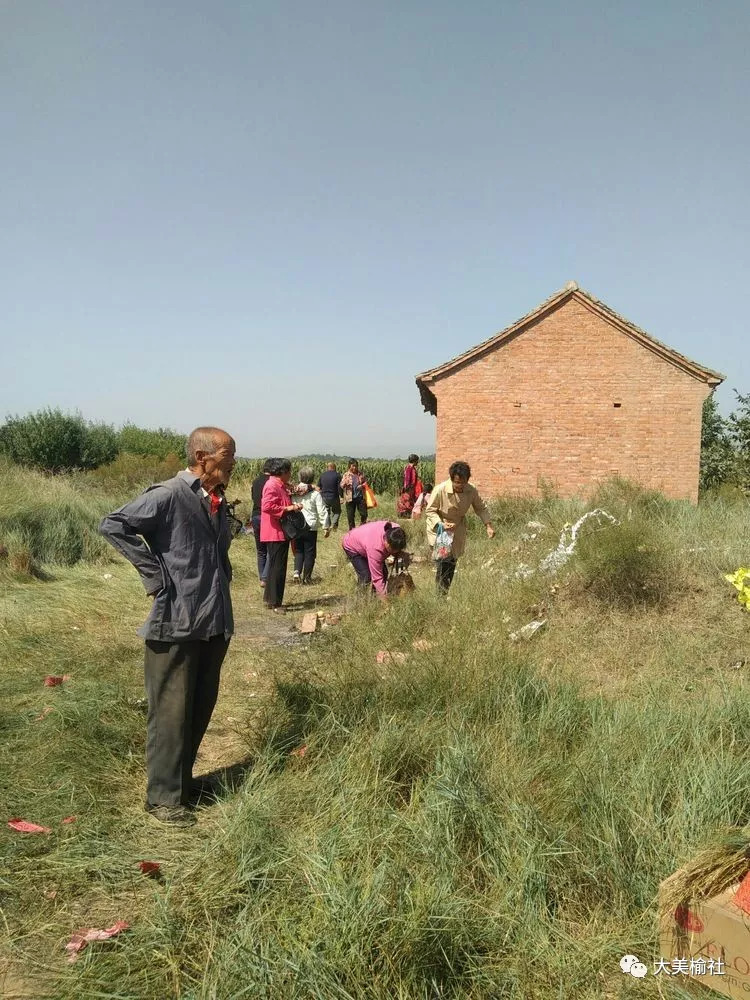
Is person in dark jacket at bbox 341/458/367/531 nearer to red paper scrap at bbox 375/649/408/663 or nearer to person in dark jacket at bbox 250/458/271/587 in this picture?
person in dark jacket at bbox 250/458/271/587

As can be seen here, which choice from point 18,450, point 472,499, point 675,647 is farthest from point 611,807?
point 18,450

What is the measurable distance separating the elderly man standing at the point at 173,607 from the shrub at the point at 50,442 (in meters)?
26.3

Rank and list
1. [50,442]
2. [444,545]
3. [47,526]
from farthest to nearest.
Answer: [50,442], [47,526], [444,545]

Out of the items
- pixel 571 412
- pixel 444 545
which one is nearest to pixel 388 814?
pixel 444 545

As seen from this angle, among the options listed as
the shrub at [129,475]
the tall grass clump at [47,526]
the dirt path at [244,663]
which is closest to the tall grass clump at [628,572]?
the dirt path at [244,663]

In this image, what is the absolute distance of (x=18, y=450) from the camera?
26891 millimetres

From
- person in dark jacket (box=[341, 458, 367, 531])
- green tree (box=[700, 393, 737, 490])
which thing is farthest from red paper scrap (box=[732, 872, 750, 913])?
green tree (box=[700, 393, 737, 490])

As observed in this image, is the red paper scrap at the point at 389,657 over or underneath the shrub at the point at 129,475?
underneath

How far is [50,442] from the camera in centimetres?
2748

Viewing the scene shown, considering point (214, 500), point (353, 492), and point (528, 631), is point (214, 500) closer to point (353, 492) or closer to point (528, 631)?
point (528, 631)

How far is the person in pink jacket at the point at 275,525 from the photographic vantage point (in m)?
7.79

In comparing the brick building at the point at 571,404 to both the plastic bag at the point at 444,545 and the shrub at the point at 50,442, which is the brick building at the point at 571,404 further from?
the shrub at the point at 50,442

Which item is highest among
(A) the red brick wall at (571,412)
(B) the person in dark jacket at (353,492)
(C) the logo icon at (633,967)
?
(A) the red brick wall at (571,412)

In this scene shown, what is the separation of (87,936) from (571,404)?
1643cm
